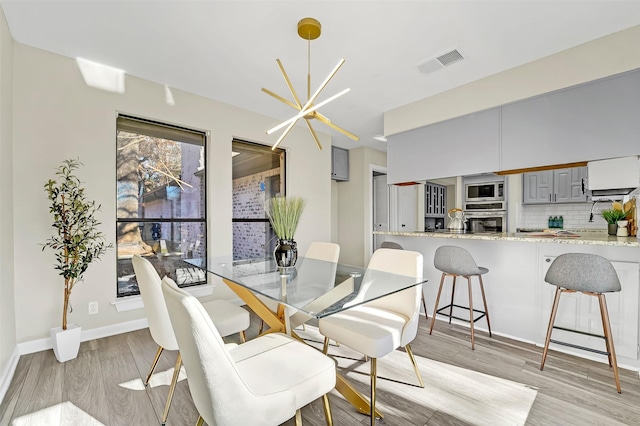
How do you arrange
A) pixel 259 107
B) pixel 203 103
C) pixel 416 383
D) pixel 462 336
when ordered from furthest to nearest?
1. pixel 259 107
2. pixel 203 103
3. pixel 462 336
4. pixel 416 383

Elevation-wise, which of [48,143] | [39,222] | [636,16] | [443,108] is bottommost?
[39,222]

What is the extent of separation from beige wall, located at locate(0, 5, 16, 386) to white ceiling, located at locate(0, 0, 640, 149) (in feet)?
1.06

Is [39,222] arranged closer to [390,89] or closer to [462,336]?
[390,89]

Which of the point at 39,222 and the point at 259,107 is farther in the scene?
the point at 259,107

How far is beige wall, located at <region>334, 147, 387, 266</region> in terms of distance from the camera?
568 cm

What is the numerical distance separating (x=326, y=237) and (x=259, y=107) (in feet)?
7.71

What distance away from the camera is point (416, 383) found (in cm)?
201

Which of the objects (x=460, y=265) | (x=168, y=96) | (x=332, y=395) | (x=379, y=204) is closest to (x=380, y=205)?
(x=379, y=204)

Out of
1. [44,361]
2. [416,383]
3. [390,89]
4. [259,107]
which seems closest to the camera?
[416,383]

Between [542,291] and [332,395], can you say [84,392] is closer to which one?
[332,395]

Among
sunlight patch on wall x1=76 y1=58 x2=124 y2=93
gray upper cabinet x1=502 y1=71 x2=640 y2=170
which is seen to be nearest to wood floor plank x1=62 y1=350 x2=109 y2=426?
sunlight patch on wall x1=76 y1=58 x2=124 y2=93

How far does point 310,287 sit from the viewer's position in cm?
174

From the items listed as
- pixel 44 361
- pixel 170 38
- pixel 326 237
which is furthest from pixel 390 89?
pixel 44 361

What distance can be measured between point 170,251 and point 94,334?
1027 mm
